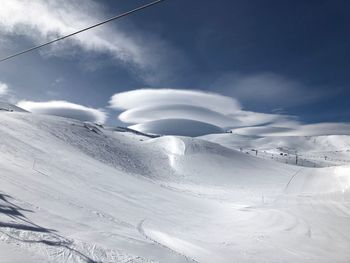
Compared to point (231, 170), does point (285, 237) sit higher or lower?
lower

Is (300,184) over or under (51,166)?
over

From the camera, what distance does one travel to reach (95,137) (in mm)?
55375

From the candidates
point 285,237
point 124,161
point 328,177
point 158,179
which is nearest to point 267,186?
point 328,177

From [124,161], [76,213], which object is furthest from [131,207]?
[124,161]

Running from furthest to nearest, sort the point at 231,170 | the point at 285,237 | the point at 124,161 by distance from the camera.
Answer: the point at 231,170 → the point at 124,161 → the point at 285,237

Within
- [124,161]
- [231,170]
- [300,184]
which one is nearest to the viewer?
[300,184]

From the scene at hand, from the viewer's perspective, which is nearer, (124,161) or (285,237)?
(285,237)

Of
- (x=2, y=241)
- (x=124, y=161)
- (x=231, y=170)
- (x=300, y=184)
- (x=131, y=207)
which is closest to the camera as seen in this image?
(x=2, y=241)

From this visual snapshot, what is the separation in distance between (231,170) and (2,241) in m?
49.2

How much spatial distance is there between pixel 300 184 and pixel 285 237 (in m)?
28.5

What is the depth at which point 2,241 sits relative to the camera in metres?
6.61

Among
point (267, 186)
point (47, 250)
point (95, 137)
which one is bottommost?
point (47, 250)

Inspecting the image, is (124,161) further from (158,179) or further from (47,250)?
(47,250)

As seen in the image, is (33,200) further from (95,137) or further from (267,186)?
(95,137)
